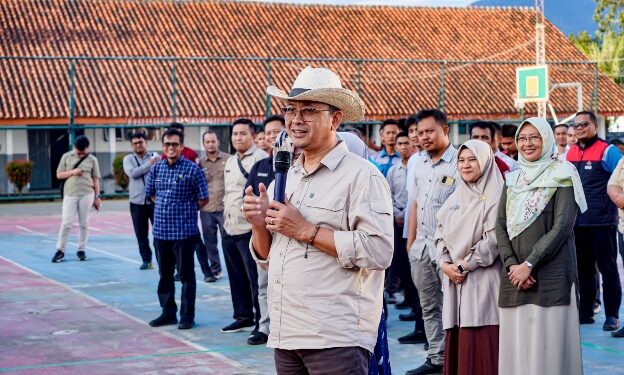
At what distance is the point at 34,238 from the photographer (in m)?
18.8

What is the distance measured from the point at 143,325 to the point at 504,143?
387cm

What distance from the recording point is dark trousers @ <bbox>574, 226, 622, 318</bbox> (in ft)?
30.7

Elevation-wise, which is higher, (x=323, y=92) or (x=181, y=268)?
(x=323, y=92)

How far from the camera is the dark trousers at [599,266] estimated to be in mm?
9367

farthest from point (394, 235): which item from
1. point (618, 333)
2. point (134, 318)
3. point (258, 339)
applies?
point (134, 318)

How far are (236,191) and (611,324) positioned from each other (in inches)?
144

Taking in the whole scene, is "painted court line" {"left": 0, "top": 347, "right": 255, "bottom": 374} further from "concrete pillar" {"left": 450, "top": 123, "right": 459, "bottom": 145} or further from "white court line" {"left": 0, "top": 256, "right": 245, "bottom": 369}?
"concrete pillar" {"left": 450, "top": 123, "right": 459, "bottom": 145}

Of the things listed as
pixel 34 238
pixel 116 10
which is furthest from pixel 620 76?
pixel 34 238

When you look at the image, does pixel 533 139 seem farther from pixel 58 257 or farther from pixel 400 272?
pixel 58 257

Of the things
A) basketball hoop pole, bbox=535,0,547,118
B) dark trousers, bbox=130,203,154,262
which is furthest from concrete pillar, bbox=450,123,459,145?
dark trousers, bbox=130,203,154,262

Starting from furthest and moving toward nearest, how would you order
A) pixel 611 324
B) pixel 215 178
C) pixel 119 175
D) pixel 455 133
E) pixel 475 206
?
pixel 455 133
pixel 119 175
pixel 215 178
pixel 611 324
pixel 475 206

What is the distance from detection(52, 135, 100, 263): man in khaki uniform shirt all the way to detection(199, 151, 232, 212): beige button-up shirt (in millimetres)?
3119

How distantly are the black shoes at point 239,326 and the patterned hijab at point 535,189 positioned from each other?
370 centimetres

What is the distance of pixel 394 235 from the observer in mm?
8117
